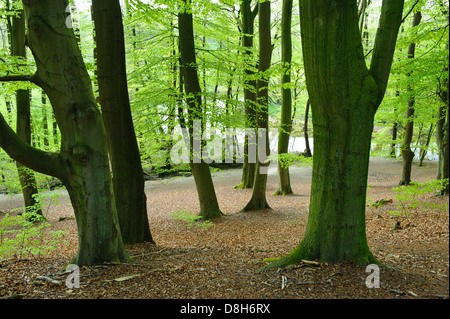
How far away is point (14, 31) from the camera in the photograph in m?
9.88

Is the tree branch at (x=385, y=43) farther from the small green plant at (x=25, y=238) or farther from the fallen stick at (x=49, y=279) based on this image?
the small green plant at (x=25, y=238)

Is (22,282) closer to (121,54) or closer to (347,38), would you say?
(121,54)

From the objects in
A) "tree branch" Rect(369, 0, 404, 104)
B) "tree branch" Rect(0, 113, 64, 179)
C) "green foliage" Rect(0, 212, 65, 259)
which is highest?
"tree branch" Rect(369, 0, 404, 104)

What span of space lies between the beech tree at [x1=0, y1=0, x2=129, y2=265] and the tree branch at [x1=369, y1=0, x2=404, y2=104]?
336 centimetres

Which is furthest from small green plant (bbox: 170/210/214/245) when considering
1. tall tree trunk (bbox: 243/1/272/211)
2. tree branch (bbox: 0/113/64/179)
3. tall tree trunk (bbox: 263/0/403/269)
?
tall tree trunk (bbox: 263/0/403/269)

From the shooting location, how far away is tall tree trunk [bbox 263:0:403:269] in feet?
11.1

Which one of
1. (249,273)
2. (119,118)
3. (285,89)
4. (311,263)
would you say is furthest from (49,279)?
(285,89)

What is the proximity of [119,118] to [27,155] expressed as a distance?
186 cm

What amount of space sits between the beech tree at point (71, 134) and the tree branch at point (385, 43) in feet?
11.0

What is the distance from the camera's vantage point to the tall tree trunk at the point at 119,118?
5234 millimetres

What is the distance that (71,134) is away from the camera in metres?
3.81

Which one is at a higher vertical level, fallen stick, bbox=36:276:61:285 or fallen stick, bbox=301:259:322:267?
fallen stick, bbox=301:259:322:267
